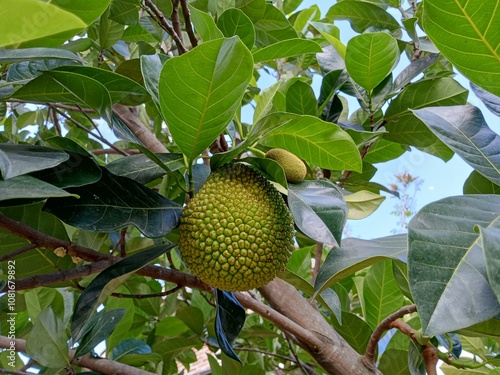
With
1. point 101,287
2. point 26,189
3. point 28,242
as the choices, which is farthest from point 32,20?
point 28,242

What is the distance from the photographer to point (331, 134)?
0.71 m

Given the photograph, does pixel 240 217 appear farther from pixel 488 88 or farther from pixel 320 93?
pixel 320 93

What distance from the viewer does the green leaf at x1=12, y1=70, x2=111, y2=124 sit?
634mm

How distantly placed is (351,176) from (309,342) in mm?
449

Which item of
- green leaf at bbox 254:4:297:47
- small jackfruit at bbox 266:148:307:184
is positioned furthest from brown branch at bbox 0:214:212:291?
green leaf at bbox 254:4:297:47

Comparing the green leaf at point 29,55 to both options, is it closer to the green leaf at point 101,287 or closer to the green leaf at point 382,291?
the green leaf at point 101,287

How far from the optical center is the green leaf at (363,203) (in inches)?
40.4

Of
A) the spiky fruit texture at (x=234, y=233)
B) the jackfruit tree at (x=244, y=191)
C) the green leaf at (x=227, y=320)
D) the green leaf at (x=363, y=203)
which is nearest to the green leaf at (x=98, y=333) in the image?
the jackfruit tree at (x=244, y=191)

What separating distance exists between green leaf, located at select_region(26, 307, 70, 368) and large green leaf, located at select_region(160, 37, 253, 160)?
47cm

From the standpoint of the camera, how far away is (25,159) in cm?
56

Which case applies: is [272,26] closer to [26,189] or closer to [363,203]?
[363,203]

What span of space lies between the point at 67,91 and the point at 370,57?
1.90ft

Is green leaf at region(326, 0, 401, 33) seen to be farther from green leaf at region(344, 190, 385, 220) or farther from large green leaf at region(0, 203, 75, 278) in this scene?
large green leaf at region(0, 203, 75, 278)

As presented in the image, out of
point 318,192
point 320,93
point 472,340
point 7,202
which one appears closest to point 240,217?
point 318,192
